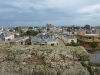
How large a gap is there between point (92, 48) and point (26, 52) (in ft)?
105

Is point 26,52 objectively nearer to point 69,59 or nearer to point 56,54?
point 56,54

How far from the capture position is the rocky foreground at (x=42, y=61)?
2705mm

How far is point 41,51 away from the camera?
3.11 metres

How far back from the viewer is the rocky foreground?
8.87 ft

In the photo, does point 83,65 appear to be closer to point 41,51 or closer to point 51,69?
point 51,69

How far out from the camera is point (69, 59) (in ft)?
9.55

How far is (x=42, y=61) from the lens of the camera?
294 cm

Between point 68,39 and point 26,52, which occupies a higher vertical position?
point 26,52

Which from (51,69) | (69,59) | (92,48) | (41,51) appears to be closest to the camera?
(51,69)

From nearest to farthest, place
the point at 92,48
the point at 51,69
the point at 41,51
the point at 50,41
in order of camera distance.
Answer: the point at 51,69, the point at 41,51, the point at 50,41, the point at 92,48

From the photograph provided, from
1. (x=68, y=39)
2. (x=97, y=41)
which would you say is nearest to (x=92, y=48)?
(x=97, y=41)

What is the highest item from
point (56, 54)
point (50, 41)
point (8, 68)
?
point (56, 54)

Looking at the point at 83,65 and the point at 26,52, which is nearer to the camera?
the point at 83,65

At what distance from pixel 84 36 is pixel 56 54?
1346 inches
